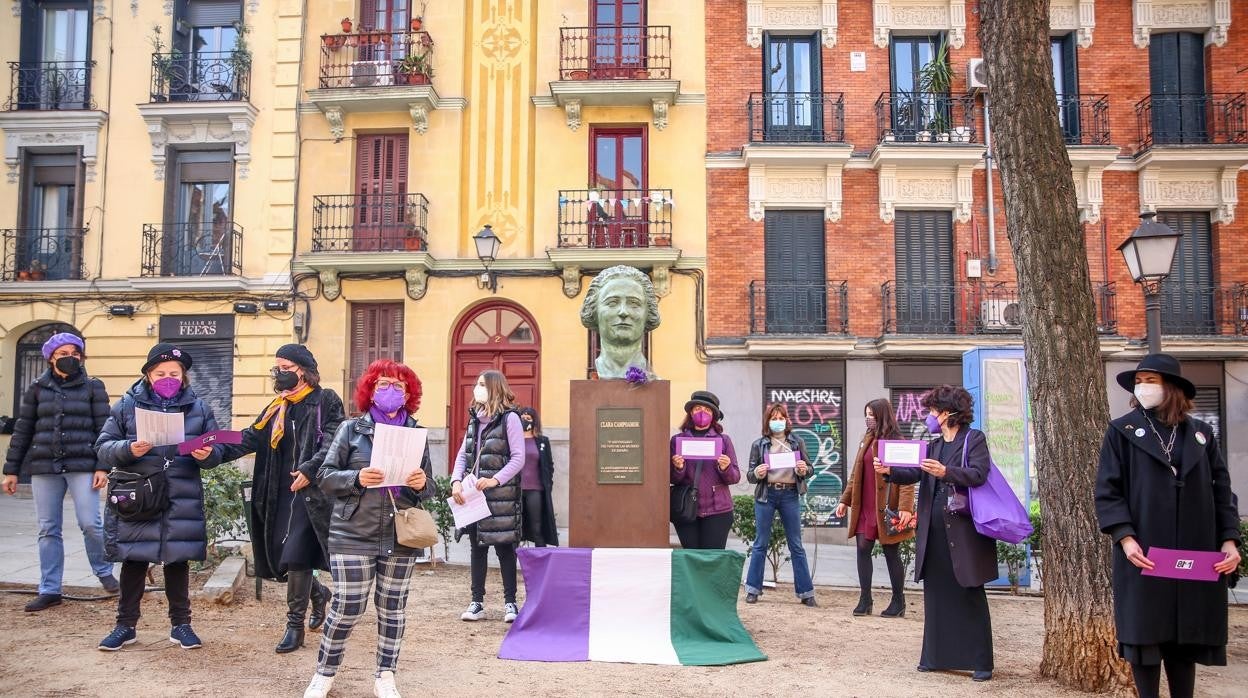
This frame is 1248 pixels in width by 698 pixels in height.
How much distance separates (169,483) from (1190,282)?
1739 cm

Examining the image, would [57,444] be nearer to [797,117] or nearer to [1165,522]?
[1165,522]

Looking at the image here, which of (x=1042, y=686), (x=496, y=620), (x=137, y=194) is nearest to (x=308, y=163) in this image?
(x=137, y=194)

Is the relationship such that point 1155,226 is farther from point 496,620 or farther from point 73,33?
point 73,33

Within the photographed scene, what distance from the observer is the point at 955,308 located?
1656 cm

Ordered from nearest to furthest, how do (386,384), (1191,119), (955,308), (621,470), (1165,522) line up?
(1165,522), (386,384), (621,470), (955,308), (1191,119)

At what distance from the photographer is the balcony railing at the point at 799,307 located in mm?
16547

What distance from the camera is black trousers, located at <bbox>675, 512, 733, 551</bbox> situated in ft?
24.3

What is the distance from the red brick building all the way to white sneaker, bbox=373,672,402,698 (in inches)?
464

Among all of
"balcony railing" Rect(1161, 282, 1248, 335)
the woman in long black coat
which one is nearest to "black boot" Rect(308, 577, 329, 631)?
the woman in long black coat

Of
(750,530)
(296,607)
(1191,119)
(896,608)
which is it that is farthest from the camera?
(1191,119)

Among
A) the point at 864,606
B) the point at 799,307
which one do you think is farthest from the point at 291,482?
the point at 799,307

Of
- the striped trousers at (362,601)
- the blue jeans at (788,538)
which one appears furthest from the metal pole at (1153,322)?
the striped trousers at (362,601)

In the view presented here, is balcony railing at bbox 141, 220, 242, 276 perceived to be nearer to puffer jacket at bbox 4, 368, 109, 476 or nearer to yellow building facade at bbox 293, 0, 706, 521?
yellow building facade at bbox 293, 0, 706, 521

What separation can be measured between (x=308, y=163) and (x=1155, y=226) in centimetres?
1386
